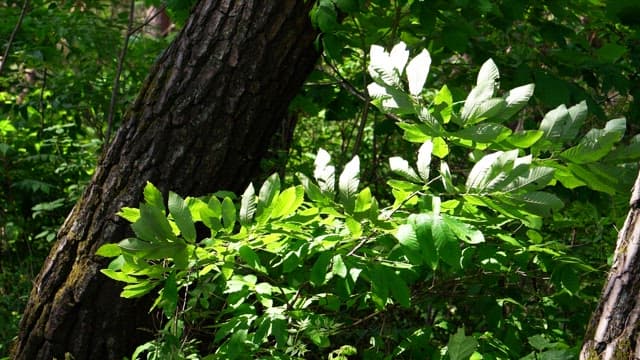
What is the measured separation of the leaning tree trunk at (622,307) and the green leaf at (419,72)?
52cm

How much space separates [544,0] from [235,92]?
4.68ft

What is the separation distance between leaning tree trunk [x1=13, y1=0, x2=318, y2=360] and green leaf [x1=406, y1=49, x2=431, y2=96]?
59.5 inches

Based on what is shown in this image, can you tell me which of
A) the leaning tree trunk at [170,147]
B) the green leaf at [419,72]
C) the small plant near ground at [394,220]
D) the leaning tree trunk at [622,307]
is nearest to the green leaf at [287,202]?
the small plant near ground at [394,220]

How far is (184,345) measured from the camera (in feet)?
7.62

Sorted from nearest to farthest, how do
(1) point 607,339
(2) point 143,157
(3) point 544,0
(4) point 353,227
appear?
(1) point 607,339 < (4) point 353,227 < (2) point 143,157 < (3) point 544,0

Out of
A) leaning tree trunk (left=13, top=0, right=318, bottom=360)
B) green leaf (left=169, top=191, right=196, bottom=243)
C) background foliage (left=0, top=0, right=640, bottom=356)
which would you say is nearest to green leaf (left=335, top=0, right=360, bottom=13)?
background foliage (left=0, top=0, right=640, bottom=356)

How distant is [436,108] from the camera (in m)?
1.80

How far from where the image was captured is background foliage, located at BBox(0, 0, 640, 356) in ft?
8.89

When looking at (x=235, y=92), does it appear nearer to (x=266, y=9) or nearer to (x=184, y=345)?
(x=266, y=9)

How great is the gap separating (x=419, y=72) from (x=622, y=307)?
26.4 inches

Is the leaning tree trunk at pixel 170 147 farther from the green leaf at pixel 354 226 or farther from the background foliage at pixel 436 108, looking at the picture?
the green leaf at pixel 354 226

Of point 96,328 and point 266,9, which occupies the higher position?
point 266,9

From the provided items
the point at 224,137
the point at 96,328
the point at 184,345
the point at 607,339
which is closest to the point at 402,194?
the point at 607,339

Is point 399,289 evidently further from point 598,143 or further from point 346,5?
point 346,5
